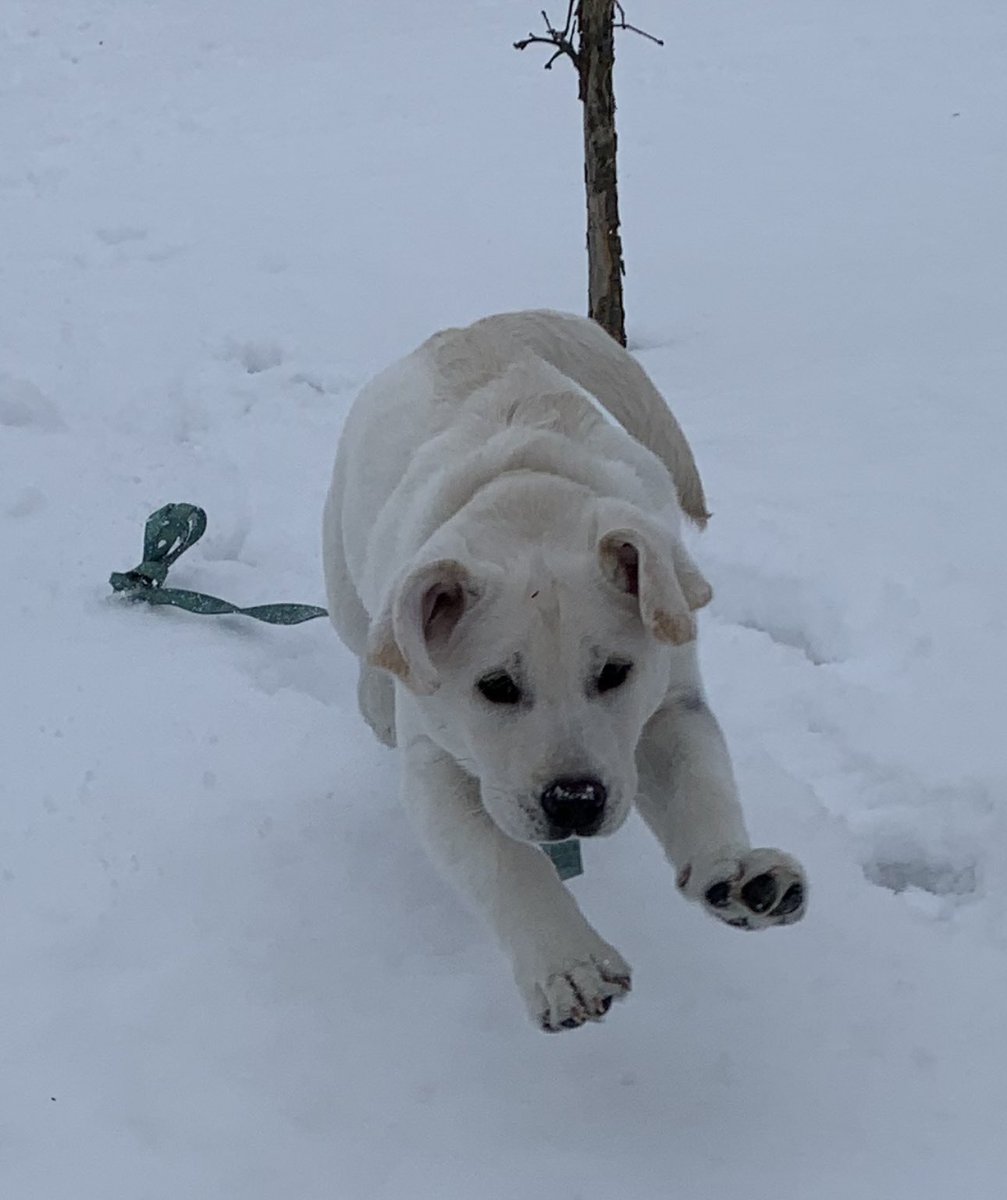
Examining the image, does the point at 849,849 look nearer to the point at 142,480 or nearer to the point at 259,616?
the point at 259,616

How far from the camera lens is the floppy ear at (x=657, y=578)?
2.87 m

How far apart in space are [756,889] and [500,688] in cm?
61

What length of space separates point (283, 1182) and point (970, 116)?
9.70 meters

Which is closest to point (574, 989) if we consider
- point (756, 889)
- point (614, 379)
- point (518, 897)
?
point (518, 897)

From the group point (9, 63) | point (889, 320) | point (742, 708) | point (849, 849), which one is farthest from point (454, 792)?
point (9, 63)

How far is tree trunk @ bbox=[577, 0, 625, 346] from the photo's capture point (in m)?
7.02

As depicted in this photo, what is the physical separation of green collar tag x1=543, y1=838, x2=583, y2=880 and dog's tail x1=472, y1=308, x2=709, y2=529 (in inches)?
46.7

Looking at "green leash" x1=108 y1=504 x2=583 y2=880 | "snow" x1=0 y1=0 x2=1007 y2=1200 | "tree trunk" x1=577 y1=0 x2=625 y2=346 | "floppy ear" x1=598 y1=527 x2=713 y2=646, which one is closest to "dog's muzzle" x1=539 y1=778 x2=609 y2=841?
"floppy ear" x1=598 y1=527 x2=713 y2=646

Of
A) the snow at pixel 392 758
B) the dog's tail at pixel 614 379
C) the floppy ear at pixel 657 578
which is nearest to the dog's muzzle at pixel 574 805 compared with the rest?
the floppy ear at pixel 657 578

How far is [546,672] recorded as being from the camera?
2.92 metres

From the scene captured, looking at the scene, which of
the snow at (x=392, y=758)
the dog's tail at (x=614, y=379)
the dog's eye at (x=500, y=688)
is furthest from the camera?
the dog's tail at (x=614, y=379)

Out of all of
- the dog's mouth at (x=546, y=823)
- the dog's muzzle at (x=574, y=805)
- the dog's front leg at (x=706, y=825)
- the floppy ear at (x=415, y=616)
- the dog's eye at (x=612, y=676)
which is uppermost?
the floppy ear at (x=415, y=616)

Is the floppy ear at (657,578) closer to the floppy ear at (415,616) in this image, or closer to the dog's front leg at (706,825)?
the floppy ear at (415,616)

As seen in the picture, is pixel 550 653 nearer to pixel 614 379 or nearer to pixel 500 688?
pixel 500 688
